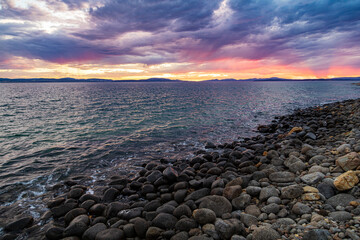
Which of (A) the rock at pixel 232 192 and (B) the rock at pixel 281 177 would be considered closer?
(A) the rock at pixel 232 192

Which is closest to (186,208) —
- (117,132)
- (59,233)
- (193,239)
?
(193,239)

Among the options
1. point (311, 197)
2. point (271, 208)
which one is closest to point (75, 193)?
point (271, 208)

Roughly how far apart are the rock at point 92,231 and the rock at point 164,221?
1.66m

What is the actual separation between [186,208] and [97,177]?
6517mm

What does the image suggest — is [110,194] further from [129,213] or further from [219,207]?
[219,207]

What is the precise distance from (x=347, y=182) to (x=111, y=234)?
7.05m

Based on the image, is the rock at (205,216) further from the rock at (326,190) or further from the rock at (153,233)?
the rock at (326,190)

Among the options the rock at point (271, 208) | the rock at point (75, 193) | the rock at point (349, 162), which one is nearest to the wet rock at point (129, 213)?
the rock at point (75, 193)

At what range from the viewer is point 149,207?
691 centimetres

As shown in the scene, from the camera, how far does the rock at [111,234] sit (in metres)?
5.34

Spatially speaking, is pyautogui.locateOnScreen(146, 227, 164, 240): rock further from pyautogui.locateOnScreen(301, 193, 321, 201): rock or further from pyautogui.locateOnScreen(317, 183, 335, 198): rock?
pyautogui.locateOnScreen(317, 183, 335, 198): rock

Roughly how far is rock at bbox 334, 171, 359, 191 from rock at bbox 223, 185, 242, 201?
2875 mm

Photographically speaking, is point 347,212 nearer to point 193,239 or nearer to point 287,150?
point 193,239

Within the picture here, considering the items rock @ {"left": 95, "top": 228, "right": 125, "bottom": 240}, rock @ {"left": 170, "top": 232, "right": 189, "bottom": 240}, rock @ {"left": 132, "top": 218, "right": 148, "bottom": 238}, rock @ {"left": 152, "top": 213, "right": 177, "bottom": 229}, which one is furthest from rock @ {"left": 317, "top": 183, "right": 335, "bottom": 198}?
rock @ {"left": 95, "top": 228, "right": 125, "bottom": 240}
